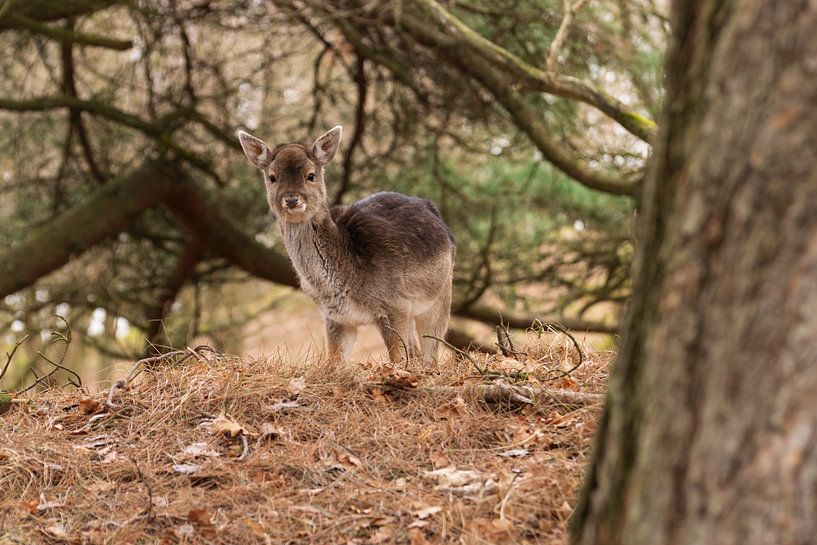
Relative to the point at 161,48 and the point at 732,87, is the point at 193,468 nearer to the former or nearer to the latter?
the point at 732,87

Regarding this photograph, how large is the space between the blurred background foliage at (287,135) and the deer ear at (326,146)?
259 centimetres

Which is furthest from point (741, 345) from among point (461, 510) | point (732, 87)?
point (461, 510)

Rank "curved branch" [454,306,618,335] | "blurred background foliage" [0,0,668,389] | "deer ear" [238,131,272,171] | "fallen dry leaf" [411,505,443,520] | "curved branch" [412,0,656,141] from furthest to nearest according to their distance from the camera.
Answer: "curved branch" [454,306,618,335], "blurred background foliage" [0,0,668,389], "curved branch" [412,0,656,141], "deer ear" [238,131,272,171], "fallen dry leaf" [411,505,443,520]

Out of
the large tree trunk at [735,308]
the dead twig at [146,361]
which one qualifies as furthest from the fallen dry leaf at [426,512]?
the dead twig at [146,361]

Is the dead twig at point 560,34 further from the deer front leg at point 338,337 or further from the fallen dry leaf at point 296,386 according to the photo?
the fallen dry leaf at point 296,386

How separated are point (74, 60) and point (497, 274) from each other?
5.59 m

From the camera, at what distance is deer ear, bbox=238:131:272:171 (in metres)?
7.45

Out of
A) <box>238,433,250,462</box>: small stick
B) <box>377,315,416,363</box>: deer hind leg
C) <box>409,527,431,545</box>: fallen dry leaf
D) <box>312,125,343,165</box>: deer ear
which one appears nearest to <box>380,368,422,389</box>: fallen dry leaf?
<box>238,433,250,462</box>: small stick

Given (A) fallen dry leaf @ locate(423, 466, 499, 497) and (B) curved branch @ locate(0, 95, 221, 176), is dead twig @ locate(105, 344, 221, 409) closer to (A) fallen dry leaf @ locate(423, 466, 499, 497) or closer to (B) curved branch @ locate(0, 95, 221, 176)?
(A) fallen dry leaf @ locate(423, 466, 499, 497)

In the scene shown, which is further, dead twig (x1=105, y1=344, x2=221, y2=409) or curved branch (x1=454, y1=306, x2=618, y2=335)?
curved branch (x1=454, y1=306, x2=618, y2=335)

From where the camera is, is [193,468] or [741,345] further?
[193,468]

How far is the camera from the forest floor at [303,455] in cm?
390

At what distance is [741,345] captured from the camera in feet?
7.93

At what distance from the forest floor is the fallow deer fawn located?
165 cm
